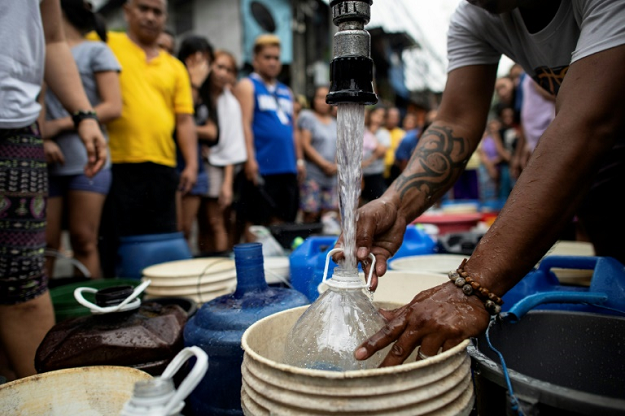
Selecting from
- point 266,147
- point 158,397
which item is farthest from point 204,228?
point 158,397

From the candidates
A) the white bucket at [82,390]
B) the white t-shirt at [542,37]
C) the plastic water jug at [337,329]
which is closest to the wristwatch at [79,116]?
the white bucket at [82,390]

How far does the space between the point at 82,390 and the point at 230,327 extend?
36 cm

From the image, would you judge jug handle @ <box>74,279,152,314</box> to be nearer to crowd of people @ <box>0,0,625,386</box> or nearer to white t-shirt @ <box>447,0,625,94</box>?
crowd of people @ <box>0,0,625,386</box>

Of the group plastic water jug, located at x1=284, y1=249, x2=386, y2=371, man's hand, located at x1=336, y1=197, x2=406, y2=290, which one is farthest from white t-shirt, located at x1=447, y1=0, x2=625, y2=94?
plastic water jug, located at x1=284, y1=249, x2=386, y2=371

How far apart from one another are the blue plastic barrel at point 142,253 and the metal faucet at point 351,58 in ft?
5.19

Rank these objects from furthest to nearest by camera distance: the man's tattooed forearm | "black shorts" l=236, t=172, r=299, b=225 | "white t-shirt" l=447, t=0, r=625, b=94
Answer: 1. "black shorts" l=236, t=172, r=299, b=225
2. the man's tattooed forearm
3. "white t-shirt" l=447, t=0, r=625, b=94

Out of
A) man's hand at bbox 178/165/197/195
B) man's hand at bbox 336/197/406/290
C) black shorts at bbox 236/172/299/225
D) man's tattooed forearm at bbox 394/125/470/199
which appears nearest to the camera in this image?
man's hand at bbox 336/197/406/290

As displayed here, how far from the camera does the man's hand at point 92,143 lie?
1666mm

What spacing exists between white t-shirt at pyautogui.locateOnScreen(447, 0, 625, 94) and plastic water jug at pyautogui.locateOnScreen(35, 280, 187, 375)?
4.14 feet

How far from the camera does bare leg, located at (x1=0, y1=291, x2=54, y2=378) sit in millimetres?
1320

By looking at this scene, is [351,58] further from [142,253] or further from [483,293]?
[142,253]

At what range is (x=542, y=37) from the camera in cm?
127

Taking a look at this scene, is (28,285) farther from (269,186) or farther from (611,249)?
(269,186)

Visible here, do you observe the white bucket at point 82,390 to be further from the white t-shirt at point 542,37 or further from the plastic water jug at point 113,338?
the white t-shirt at point 542,37
